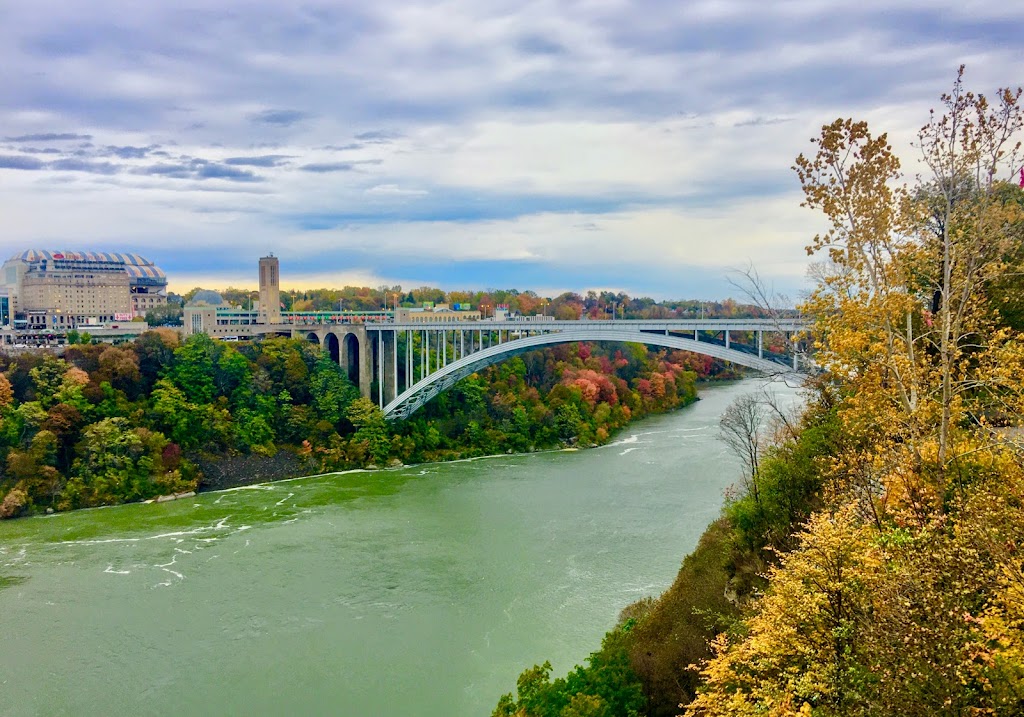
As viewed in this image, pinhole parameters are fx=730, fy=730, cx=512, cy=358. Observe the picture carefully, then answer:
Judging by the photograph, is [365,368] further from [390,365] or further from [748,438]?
[748,438]

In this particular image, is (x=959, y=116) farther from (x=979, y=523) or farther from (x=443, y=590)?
(x=443, y=590)

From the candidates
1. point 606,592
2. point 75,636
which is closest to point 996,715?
point 606,592

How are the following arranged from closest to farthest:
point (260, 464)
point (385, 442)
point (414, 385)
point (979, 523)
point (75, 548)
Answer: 1. point (979, 523)
2. point (75, 548)
3. point (260, 464)
4. point (385, 442)
5. point (414, 385)

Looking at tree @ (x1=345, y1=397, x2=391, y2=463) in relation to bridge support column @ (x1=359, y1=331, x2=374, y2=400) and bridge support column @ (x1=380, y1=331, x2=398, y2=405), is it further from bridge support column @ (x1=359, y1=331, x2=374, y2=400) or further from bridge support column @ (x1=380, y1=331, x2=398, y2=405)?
bridge support column @ (x1=359, y1=331, x2=374, y2=400)

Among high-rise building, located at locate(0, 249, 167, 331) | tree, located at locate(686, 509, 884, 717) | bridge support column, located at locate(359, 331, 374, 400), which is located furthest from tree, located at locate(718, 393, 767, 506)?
high-rise building, located at locate(0, 249, 167, 331)

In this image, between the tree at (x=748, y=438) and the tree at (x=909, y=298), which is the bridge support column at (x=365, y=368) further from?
the tree at (x=909, y=298)
